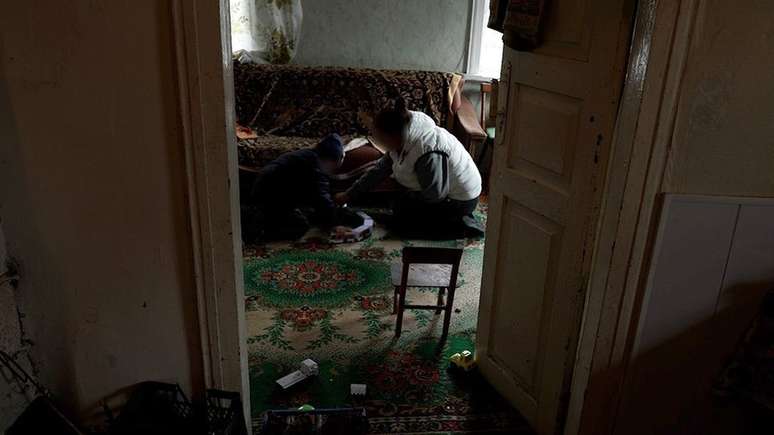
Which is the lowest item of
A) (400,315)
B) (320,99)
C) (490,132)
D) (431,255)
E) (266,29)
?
(400,315)

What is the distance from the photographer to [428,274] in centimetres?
303

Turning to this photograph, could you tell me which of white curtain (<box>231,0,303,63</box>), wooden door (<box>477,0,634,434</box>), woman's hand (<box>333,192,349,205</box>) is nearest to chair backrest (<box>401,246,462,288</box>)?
wooden door (<box>477,0,634,434</box>)

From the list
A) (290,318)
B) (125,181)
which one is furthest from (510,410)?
(125,181)

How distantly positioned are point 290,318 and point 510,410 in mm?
1251

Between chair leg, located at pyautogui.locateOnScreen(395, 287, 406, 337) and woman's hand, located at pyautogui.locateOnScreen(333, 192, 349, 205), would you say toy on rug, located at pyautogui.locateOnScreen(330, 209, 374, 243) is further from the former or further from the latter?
chair leg, located at pyautogui.locateOnScreen(395, 287, 406, 337)

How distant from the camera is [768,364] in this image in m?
1.81

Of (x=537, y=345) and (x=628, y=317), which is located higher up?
(x=628, y=317)

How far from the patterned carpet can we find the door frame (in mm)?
476

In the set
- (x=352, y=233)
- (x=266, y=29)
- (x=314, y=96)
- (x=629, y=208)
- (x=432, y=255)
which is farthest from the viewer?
(x=266, y=29)

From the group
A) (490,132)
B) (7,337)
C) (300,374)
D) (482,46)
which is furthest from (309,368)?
(482,46)

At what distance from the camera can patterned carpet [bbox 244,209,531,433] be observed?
2.47m

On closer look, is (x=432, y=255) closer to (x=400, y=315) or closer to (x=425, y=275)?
(x=425, y=275)

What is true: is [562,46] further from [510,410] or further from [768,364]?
[510,410]

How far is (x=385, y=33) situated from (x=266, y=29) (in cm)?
106
